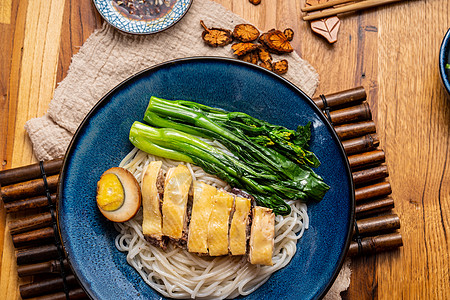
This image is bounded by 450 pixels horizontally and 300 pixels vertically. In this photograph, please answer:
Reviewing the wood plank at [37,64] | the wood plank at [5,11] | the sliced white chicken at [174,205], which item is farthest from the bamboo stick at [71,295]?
the wood plank at [5,11]

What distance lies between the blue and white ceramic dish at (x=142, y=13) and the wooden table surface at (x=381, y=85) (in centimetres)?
21

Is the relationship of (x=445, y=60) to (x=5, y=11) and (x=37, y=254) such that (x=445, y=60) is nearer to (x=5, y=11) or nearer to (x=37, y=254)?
(x=37, y=254)

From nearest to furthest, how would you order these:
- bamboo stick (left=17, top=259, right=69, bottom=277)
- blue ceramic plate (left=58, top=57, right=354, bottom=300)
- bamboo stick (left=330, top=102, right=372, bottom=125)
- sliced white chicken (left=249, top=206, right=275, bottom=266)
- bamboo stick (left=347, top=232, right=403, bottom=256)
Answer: sliced white chicken (left=249, top=206, right=275, bottom=266)
blue ceramic plate (left=58, top=57, right=354, bottom=300)
bamboo stick (left=17, top=259, right=69, bottom=277)
bamboo stick (left=347, top=232, right=403, bottom=256)
bamboo stick (left=330, top=102, right=372, bottom=125)

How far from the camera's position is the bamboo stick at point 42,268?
13.0 feet

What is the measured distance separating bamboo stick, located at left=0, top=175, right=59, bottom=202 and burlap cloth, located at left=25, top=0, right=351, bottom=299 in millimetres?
297

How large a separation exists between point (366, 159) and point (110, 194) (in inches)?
103

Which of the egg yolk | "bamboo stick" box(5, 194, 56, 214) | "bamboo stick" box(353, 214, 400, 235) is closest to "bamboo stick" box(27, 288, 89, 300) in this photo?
"bamboo stick" box(5, 194, 56, 214)

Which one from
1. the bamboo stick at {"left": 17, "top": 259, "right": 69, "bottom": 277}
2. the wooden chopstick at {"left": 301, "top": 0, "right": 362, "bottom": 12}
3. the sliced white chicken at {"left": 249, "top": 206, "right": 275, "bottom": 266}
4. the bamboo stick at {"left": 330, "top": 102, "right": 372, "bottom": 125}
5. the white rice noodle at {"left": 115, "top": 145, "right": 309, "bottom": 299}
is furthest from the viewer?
the wooden chopstick at {"left": 301, "top": 0, "right": 362, "bottom": 12}

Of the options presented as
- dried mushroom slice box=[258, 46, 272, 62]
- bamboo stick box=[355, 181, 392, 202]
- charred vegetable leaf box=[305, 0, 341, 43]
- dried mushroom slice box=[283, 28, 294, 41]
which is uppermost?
charred vegetable leaf box=[305, 0, 341, 43]

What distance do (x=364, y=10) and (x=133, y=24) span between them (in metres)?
2.59

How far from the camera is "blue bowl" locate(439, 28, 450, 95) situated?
4129 millimetres

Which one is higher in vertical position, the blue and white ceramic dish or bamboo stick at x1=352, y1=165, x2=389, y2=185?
the blue and white ceramic dish

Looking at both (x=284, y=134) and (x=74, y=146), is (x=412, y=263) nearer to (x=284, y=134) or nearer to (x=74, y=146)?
(x=284, y=134)

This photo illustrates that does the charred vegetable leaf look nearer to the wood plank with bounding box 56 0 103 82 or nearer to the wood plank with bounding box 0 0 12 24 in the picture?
the wood plank with bounding box 56 0 103 82
